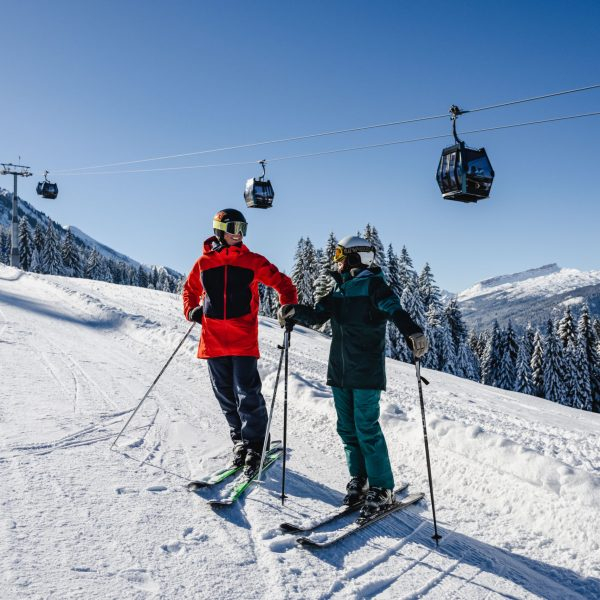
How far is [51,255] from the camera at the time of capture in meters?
64.9

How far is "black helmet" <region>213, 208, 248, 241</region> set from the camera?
4770mm

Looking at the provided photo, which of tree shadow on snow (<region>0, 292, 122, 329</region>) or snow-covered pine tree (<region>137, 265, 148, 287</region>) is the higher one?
snow-covered pine tree (<region>137, 265, 148, 287</region>)

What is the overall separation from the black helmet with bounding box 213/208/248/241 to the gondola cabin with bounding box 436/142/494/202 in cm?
773

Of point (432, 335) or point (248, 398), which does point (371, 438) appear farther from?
point (432, 335)

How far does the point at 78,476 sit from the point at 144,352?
7.75 metres

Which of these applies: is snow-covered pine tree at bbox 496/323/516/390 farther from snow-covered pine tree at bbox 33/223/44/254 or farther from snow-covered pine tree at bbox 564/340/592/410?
snow-covered pine tree at bbox 33/223/44/254

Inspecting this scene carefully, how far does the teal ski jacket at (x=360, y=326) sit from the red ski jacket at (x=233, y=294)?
2.04ft

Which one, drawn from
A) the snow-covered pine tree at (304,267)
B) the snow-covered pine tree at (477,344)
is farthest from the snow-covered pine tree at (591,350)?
the snow-covered pine tree at (304,267)

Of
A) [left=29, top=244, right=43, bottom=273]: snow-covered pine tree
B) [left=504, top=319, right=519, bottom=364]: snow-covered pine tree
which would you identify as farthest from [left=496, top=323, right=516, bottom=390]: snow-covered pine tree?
[left=29, top=244, right=43, bottom=273]: snow-covered pine tree

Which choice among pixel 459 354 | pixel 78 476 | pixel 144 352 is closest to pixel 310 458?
pixel 78 476

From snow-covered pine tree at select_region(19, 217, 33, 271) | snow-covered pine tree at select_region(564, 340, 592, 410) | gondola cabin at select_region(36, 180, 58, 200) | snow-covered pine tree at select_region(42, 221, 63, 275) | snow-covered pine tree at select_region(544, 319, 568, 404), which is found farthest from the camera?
snow-covered pine tree at select_region(19, 217, 33, 271)

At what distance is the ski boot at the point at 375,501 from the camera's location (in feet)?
12.9

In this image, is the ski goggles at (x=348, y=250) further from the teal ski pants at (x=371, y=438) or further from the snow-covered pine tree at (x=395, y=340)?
the snow-covered pine tree at (x=395, y=340)

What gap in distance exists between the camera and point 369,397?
13.5 ft
